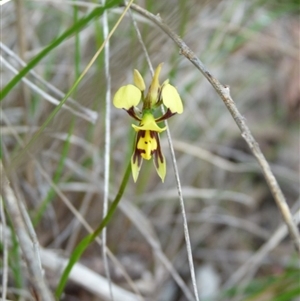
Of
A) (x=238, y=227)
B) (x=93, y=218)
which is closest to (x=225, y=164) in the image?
(x=238, y=227)

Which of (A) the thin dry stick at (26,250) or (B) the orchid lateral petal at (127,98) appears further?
(B) the orchid lateral petal at (127,98)

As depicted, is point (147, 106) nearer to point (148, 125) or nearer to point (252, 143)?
point (148, 125)

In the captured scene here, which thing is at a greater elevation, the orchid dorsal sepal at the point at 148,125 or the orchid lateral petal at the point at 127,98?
the orchid lateral petal at the point at 127,98

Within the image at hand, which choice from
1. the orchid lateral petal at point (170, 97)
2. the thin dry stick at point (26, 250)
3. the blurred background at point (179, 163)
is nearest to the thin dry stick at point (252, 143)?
the orchid lateral petal at point (170, 97)

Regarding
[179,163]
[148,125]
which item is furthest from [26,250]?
[179,163]

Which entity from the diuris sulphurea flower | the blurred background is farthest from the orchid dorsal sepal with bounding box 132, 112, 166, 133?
the blurred background

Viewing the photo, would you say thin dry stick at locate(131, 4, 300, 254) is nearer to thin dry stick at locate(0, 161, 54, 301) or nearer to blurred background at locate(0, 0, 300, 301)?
thin dry stick at locate(0, 161, 54, 301)

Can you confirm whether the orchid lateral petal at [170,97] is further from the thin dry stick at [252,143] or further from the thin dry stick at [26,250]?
the thin dry stick at [26,250]
